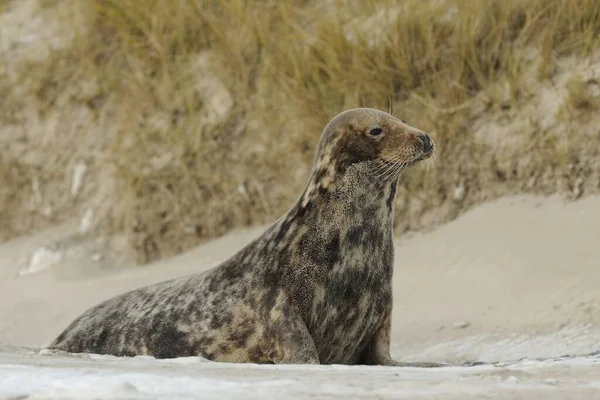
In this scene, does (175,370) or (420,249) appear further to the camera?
(420,249)

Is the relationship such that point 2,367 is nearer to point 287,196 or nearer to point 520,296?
point 520,296

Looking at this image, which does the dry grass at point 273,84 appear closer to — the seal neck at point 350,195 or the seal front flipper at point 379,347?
the seal neck at point 350,195

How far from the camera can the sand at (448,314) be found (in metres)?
2.71

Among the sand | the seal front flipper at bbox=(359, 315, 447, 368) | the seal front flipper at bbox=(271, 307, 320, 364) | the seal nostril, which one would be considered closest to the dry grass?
the sand

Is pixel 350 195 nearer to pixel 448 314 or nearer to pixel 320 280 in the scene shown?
pixel 320 280

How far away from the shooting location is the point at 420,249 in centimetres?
698

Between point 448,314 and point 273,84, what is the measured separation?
2904mm

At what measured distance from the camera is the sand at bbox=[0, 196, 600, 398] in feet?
8.91

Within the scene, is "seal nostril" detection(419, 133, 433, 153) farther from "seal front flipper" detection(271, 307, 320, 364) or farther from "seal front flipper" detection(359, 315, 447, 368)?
"seal front flipper" detection(271, 307, 320, 364)

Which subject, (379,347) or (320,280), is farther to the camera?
(379,347)

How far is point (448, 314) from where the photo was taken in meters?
5.97

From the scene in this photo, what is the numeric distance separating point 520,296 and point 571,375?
2827mm

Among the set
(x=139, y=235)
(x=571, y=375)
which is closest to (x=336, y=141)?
(x=571, y=375)

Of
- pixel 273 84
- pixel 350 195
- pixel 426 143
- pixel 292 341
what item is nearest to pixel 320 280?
pixel 292 341
